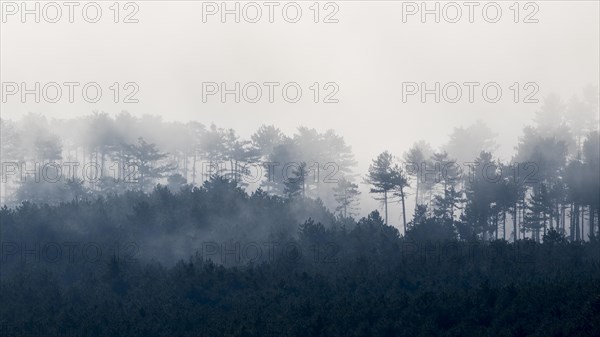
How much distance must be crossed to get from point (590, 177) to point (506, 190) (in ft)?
20.6

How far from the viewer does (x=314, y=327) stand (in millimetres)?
22406

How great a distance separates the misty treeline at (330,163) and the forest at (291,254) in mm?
227

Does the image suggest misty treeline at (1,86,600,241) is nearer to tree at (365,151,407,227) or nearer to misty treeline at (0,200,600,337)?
tree at (365,151,407,227)

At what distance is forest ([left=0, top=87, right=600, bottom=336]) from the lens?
2236 cm

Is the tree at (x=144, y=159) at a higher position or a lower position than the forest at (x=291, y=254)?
higher

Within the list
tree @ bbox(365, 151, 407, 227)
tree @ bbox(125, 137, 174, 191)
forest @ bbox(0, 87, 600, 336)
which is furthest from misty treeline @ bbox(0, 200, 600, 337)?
tree @ bbox(125, 137, 174, 191)

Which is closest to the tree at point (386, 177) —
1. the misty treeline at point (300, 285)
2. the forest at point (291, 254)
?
the forest at point (291, 254)

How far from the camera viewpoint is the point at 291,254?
3694 centimetres

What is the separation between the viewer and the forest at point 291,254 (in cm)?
2236

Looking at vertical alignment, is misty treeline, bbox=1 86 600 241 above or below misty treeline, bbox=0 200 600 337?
above

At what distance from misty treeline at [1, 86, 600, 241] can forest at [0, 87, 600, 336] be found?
227 mm

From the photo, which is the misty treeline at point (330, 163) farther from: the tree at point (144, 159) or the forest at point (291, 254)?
the forest at point (291, 254)

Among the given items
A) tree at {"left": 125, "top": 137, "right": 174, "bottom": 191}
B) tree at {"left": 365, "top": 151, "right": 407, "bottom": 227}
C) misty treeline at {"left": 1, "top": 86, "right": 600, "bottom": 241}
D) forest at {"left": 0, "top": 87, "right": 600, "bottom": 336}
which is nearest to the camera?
forest at {"left": 0, "top": 87, "right": 600, "bottom": 336}

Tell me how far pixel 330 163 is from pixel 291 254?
38.1 metres
